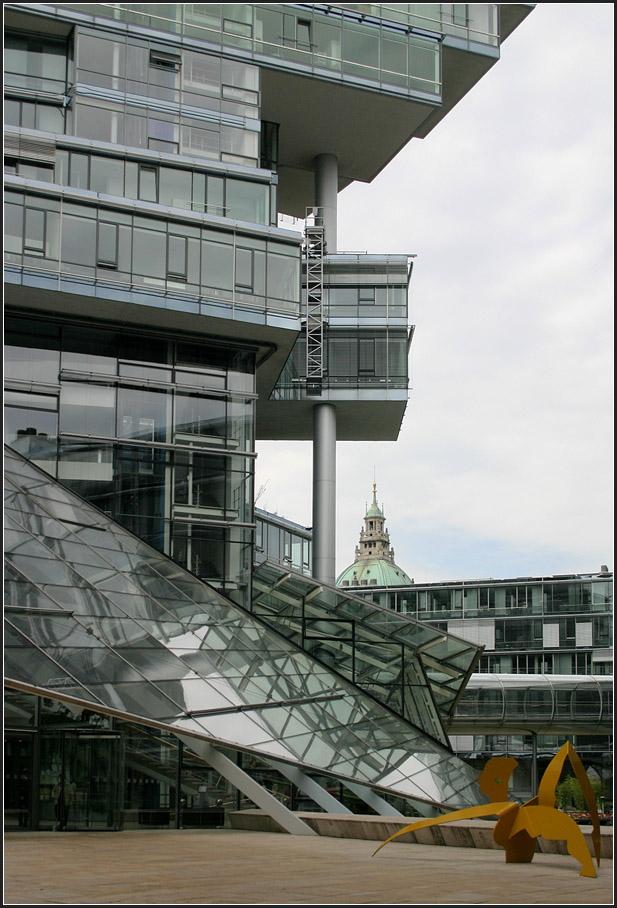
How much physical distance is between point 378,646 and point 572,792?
42.9 m

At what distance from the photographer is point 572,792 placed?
227ft

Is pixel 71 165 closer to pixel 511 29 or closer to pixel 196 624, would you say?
pixel 196 624

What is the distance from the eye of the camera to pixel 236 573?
1289 inches

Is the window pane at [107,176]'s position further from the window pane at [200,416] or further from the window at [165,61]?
Answer: the window pane at [200,416]

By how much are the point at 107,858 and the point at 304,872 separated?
3714mm

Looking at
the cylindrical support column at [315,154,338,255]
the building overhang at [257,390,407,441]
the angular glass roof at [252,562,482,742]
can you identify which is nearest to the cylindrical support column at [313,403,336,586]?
the building overhang at [257,390,407,441]

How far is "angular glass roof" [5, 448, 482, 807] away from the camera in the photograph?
20.7m

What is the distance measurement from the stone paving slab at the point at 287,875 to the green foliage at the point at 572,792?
5470 cm

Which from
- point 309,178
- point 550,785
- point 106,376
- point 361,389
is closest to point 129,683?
Result: point 550,785

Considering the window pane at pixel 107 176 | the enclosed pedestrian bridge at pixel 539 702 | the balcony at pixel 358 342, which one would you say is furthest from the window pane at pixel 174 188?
the enclosed pedestrian bridge at pixel 539 702

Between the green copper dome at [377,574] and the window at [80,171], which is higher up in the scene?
the window at [80,171]

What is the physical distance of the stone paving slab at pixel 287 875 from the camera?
31.5 feet

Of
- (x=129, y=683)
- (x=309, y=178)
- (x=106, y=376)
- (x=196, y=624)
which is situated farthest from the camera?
(x=309, y=178)

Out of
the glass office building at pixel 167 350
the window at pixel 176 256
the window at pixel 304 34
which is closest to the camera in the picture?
the glass office building at pixel 167 350
